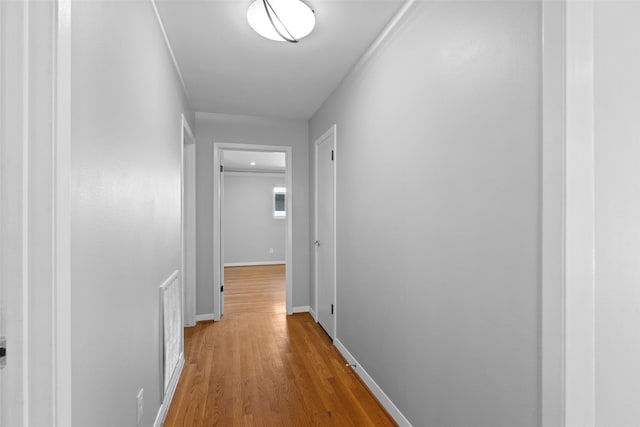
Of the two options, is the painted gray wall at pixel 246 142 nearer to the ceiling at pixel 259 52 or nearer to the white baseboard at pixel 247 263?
the ceiling at pixel 259 52

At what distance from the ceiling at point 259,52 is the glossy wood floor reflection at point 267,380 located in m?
2.43

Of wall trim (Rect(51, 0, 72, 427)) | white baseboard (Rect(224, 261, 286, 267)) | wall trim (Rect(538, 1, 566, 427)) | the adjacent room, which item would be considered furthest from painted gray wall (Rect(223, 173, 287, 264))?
wall trim (Rect(538, 1, 566, 427))

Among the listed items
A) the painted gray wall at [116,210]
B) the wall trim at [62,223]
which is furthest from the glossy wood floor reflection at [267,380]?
the wall trim at [62,223]

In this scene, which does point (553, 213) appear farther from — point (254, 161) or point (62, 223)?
point (254, 161)

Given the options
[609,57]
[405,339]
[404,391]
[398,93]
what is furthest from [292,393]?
[609,57]

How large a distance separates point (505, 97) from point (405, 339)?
1.33m

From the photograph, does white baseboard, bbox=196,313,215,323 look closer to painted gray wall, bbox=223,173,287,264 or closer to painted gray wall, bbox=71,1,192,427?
painted gray wall, bbox=71,1,192,427

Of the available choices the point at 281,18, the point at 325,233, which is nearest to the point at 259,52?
the point at 281,18

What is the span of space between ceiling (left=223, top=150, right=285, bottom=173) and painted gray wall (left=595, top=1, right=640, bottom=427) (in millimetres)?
4797

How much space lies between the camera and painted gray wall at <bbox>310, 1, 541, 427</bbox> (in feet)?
3.35

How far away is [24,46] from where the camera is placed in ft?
2.22

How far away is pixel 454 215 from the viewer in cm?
136

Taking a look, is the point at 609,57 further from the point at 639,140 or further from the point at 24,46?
the point at 24,46

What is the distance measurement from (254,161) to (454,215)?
5.60 metres
